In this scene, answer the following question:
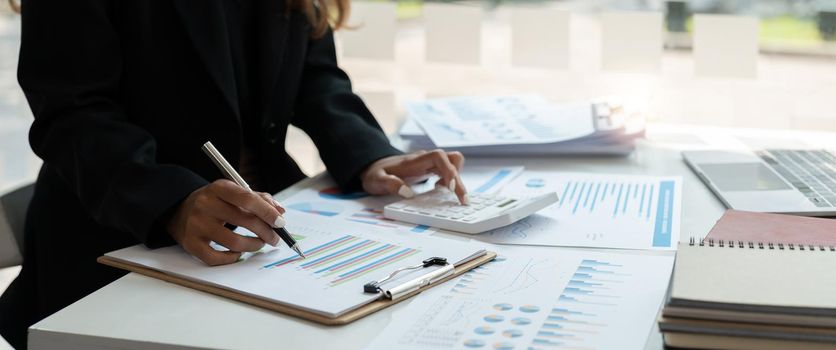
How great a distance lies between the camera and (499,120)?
1.59 metres

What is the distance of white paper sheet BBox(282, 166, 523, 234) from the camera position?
114cm

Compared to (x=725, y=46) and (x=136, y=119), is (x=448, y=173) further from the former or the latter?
(x=725, y=46)

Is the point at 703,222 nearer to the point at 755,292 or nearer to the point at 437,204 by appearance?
the point at 437,204

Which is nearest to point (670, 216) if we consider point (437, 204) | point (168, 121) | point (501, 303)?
point (437, 204)

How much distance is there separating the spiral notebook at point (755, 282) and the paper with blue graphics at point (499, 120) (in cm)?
64

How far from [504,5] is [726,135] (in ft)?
2.17

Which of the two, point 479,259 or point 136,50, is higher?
point 136,50

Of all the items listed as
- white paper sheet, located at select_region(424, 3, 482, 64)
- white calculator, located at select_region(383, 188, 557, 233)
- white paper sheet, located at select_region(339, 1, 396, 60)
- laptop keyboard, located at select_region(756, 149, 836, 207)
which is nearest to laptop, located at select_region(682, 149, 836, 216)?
laptop keyboard, located at select_region(756, 149, 836, 207)

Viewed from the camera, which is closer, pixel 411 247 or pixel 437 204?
pixel 411 247

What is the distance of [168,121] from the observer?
1.32 m

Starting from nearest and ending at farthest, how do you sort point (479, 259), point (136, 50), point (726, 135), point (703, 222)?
point (479, 259)
point (703, 222)
point (136, 50)
point (726, 135)

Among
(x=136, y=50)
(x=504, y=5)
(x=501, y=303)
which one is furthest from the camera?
(x=504, y=5)

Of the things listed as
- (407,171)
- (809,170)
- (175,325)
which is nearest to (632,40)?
(809,170)

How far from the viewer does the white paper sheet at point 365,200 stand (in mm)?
1140
